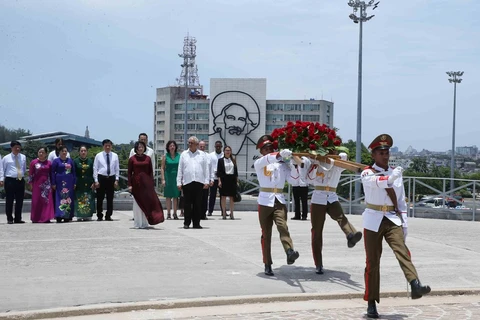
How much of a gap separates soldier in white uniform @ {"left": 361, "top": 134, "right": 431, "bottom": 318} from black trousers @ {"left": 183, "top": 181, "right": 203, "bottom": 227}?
24.8ft

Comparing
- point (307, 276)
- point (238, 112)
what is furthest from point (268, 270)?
point (238, 112)

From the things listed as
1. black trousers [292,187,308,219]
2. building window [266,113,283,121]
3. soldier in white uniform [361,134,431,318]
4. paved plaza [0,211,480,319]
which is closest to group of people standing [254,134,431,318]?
soldier in white uniform [361,134,431,318]

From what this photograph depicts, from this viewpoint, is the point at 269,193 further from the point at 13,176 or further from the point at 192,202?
the point at 13,176

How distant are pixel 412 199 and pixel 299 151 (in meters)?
12.6

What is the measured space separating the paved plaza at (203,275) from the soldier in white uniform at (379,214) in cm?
43

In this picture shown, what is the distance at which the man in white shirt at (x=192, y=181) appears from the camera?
48.6ft

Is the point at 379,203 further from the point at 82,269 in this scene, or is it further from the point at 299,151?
the point at 82,269

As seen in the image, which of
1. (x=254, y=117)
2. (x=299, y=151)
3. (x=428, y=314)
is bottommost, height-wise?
(x=428, y=314)

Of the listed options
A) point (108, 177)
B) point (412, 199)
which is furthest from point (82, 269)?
point (412, 199)

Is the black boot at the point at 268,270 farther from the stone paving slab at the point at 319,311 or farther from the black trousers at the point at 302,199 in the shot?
the black trousers at the point at 302,199

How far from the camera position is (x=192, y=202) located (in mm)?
14977

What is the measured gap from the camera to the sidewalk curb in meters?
7.14

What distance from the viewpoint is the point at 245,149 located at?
4697 inches

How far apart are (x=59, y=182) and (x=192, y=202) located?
10.5 ft
